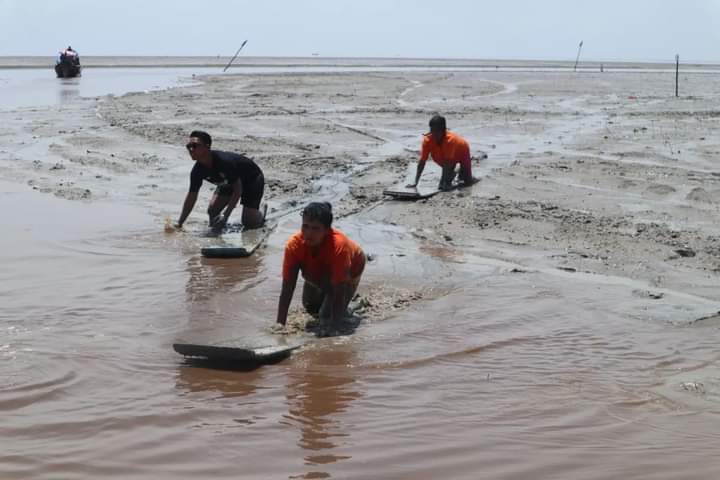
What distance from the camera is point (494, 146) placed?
46.6 feet

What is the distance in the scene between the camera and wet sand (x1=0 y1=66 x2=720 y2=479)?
12.9ft

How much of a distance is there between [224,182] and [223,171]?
0.17 meters

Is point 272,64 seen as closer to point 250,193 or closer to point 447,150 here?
point 447,150

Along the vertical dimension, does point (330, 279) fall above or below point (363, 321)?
above

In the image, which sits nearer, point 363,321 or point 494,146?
point 363,321

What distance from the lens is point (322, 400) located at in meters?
4.53

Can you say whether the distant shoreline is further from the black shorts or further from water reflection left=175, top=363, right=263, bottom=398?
water reflection left=175, top=363, right=263, bottom=398

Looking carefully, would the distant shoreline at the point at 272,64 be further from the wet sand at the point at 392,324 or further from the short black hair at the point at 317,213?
the short black hair at the point at 317,213

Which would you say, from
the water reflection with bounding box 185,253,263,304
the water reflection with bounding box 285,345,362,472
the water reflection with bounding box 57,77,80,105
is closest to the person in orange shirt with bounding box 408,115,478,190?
the water reflection with bounding box 185,253,263,304

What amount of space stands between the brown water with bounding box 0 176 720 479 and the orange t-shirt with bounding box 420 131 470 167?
354 centimetres

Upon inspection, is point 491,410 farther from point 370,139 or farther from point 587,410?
point 370,139

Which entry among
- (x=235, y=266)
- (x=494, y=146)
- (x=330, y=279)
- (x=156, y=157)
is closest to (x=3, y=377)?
(x=330, y=279)

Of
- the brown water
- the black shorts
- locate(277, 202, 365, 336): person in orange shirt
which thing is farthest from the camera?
the black shorts

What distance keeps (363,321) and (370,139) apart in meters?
9.50
